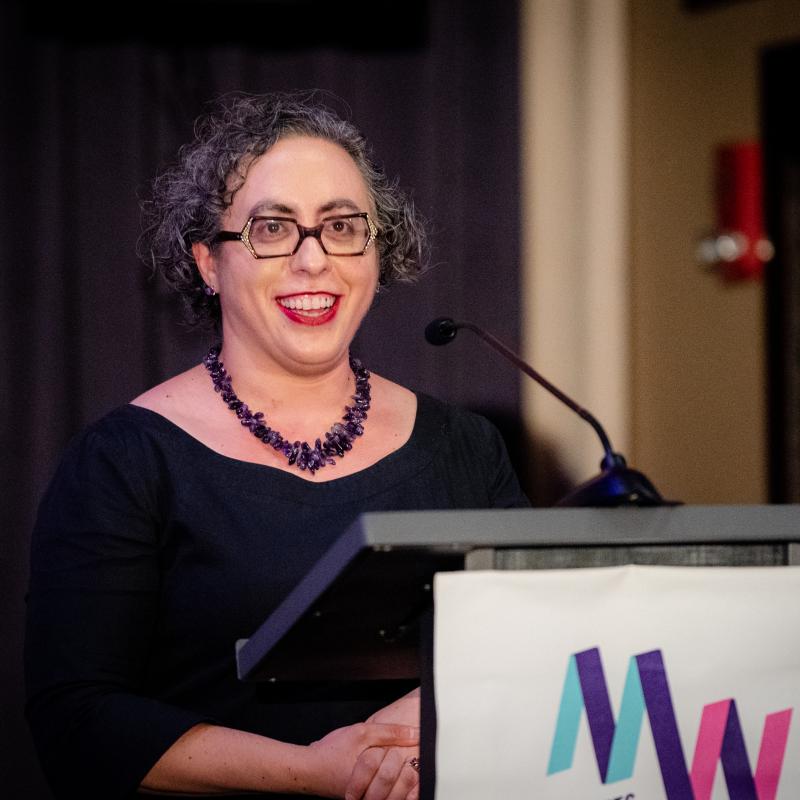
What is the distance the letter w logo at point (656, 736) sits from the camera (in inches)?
38.8

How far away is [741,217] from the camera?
3.75 metres

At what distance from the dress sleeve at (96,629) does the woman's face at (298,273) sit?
0.82 ft

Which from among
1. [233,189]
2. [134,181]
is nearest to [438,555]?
[233,189]

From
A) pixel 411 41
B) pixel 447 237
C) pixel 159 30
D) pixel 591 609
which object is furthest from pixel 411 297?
pixel 591 609

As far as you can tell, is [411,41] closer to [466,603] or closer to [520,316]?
[520,316]

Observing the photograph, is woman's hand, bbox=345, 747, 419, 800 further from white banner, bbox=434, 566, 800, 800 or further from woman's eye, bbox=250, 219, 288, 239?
woman's eye, bbox=250, 219, 288, 239

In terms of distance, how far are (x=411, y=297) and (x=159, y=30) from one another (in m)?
0.83

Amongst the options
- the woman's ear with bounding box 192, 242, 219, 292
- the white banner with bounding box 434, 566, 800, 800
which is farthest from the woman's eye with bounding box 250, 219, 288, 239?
the white banner with bounding box 434, 566, 800, 800

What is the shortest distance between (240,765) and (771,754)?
538 millimetres

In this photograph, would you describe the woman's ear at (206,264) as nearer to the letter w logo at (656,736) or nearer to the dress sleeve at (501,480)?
the dress sleeve at (501,480)

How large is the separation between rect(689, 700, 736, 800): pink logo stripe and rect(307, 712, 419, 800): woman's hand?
26 cm

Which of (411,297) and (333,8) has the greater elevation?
(333,8)

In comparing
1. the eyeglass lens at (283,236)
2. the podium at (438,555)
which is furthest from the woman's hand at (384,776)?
the eyeglass lens at (283,236)

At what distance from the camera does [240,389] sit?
164 centimetres
